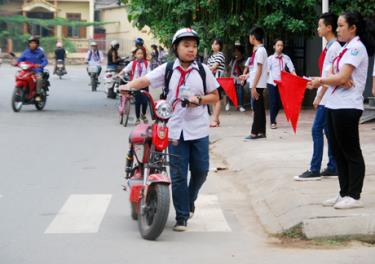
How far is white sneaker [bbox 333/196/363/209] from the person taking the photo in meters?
8.12

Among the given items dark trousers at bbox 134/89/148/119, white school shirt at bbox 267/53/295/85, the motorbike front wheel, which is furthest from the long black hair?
dark trousers at bbox 134/89/148/119

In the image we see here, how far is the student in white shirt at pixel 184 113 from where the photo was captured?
792 cm

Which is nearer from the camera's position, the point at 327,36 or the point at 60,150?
the point at 327,36

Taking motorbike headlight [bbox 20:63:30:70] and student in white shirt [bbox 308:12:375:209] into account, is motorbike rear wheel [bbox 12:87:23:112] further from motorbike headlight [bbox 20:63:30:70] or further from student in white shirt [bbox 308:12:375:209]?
student in white shirt [bbox 308:12:375:209]

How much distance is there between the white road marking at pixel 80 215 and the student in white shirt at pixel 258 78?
4744 mm

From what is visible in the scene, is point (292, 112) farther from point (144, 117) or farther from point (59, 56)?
point (59, 56)

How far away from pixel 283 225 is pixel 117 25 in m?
63.9

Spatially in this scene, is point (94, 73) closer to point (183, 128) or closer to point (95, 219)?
point (95, 219)

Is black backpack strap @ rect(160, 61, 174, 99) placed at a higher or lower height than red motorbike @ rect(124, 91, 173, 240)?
higher

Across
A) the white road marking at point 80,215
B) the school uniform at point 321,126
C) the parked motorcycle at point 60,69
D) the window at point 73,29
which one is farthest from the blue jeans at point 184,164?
the window at point 73,29

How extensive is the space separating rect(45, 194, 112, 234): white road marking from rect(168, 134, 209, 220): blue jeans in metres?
0.83

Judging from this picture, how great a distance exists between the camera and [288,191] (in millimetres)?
9305

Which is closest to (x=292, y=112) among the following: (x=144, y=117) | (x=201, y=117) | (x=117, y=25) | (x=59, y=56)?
(x=201, y=117)

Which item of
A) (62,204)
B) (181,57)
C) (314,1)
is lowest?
(62,204)
